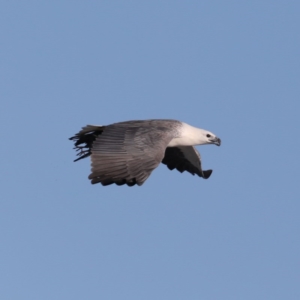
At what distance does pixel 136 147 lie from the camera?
18.6m

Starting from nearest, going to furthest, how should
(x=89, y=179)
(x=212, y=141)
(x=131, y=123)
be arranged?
(x=89, y=179) < (x=131, y=123) < (x=212, y=141)

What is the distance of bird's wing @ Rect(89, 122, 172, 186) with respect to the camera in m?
17.8

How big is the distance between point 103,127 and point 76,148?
42.3 inches

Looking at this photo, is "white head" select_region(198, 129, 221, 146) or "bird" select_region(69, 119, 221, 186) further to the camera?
"white head" select_region(198, 129, 221, 146)

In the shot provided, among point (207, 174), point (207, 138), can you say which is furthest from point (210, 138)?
point (207, 174)

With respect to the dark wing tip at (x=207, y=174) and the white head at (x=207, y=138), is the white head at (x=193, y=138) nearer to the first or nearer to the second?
the white head at (x=207, y=138)

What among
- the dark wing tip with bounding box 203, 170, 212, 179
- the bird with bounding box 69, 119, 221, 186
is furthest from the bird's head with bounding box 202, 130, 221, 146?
the dark wing tip with bounding box 203, 170, 212, 179

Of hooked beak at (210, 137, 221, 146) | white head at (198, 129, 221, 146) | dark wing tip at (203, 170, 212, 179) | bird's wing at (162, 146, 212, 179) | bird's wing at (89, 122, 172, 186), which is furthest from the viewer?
dark wing tip at (203, 170, 212, 179)

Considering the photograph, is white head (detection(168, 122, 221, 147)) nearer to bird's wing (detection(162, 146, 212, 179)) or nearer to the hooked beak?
the hooked beak

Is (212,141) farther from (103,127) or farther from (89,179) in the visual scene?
(89,179)

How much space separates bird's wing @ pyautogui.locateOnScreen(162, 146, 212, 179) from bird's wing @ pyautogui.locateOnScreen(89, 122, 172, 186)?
296 centimetres

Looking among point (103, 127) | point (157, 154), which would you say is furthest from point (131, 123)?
point (157, 154)

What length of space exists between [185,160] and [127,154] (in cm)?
508

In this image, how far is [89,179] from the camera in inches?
697
